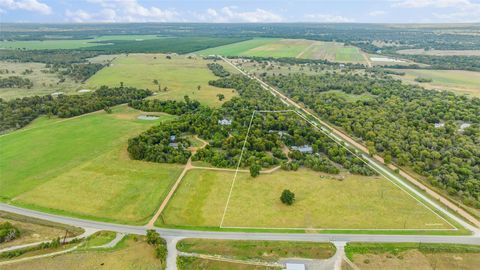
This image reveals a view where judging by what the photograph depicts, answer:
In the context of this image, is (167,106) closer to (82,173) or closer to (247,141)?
(247,141)

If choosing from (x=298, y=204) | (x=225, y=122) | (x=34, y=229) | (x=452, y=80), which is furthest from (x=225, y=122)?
(x=452, y=80)

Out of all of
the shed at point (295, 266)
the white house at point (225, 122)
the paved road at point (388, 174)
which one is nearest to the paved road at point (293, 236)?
the paved road at point (388, 174)

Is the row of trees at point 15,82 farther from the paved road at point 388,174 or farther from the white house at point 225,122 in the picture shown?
the paved road at point 388,174

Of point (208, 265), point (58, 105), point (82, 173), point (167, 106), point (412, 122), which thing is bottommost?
point (208, 265)

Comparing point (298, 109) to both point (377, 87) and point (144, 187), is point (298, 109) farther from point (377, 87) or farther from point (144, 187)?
point (144, 187)

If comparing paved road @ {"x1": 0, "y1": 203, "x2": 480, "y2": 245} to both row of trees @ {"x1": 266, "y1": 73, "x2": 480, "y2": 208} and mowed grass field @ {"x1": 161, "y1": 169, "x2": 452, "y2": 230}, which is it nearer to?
mowed grass field @ {"x1": 161, "y1": 169, "x2": 452, "y2": 230}
